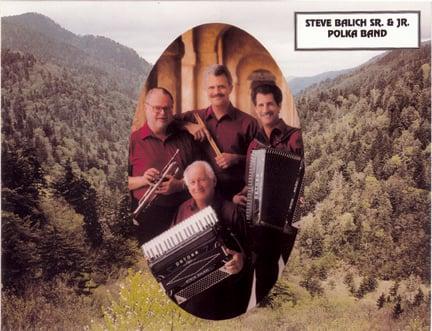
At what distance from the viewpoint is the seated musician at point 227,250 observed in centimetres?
455

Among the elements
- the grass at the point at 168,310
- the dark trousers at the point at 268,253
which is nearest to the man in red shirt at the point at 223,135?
the dark trousers at the point at 268,253

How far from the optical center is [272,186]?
178 inches

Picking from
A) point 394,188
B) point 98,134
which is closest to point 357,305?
point 394,188

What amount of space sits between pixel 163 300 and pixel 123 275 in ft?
0.95

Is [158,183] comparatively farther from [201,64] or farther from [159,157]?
[201,64]

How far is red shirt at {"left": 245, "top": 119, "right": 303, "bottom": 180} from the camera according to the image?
4.56m

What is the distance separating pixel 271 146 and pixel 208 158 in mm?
386

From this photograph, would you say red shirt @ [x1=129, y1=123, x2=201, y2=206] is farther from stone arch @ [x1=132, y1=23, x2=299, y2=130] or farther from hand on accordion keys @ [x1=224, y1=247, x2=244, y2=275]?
hand on accordion keys @ [x1=224, y1=247, x2=244, y2=275]

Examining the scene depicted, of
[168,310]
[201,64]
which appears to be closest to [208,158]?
[201,64]

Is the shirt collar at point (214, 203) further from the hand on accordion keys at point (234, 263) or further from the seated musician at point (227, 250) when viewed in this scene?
the hand on accordion keys at point (234, 263)

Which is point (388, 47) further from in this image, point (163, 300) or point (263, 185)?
point (163, 300)

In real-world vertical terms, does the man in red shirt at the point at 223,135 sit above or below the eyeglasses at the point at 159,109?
below

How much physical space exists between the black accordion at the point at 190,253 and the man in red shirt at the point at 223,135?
218 mm

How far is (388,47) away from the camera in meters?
4.76
